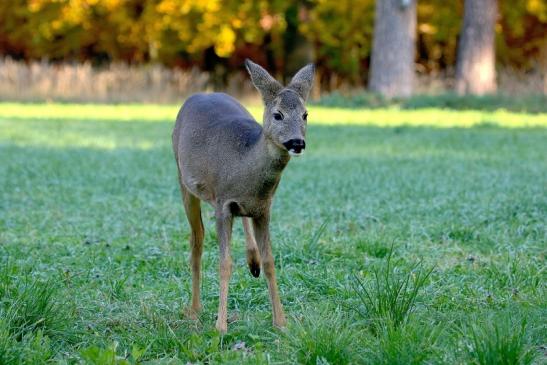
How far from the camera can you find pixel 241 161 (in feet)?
15.4

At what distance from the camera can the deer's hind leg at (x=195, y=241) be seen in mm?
4918

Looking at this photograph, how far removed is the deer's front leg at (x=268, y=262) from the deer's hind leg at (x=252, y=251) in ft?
0.94

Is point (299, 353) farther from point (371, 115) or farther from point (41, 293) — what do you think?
point (371, 115)

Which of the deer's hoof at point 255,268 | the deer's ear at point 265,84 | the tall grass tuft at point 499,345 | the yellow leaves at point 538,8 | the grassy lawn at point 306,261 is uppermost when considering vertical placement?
the yellow leaves at point 538,8

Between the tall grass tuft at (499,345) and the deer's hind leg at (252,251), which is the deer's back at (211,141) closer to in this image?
the deer's hind leg at (252,251)

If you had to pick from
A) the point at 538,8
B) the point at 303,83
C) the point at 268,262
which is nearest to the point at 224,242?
the point at 268,262

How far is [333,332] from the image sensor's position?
3996 millimetres

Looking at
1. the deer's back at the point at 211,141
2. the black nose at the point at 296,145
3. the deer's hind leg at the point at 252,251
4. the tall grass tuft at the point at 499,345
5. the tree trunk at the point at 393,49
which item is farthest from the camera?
the tree trunk at the point at 393,49

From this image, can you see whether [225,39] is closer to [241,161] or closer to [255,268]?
[255,268]

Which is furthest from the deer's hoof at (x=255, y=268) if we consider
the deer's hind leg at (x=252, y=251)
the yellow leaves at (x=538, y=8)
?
the yellow leaves at (x=538, y=8)

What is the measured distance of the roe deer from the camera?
4434 mm

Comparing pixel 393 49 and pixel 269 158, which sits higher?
pixel 393 49

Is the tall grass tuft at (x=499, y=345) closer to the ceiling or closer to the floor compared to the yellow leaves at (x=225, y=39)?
closer to the floor

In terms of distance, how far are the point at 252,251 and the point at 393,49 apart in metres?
19.0
